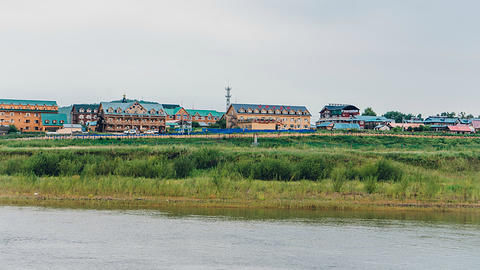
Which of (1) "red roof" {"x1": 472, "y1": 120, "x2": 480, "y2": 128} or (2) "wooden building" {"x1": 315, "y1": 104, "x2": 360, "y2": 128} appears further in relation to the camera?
(1) "red roof" {"x1": 472, "y1": 120, "x2": 480, "y2": 128}

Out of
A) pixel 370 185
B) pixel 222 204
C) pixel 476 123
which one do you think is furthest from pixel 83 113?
pixel 370 185

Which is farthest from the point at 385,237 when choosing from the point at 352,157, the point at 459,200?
the point at 352,157

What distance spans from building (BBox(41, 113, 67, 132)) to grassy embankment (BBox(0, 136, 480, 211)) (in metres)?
68.4

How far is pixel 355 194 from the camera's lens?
3503cm

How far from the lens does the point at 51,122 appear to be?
116m

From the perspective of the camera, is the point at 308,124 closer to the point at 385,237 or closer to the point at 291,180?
the point at 291,180

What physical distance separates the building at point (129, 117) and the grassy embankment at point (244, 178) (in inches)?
2348

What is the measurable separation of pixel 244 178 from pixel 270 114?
79.4 m

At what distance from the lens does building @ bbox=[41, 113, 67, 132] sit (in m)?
116

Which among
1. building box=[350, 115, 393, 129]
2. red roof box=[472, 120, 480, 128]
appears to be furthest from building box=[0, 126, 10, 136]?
red roof box=[472, 120, 480, 128]

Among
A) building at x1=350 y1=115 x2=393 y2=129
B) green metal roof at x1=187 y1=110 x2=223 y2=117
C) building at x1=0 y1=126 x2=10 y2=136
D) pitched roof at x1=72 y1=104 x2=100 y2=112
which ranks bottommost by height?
building at x1=0 y1=126 x2=10 y2=136

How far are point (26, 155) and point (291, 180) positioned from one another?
25007 mm

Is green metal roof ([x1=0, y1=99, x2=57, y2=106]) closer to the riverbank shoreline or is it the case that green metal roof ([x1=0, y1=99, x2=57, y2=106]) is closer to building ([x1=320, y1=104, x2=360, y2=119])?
building ([x1=320, y1=104, x2=360, y2=119])

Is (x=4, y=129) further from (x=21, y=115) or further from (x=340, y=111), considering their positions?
(x=340, y=111)
